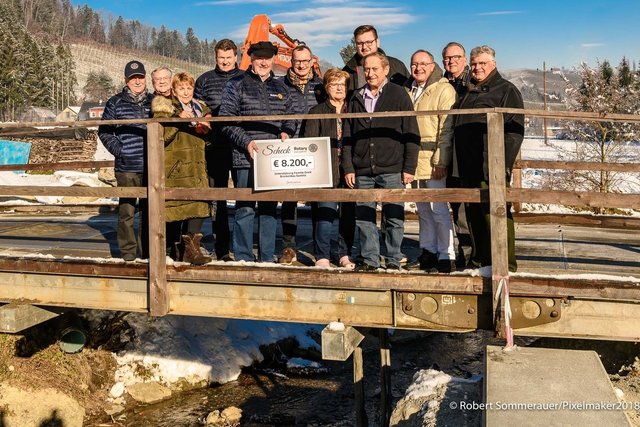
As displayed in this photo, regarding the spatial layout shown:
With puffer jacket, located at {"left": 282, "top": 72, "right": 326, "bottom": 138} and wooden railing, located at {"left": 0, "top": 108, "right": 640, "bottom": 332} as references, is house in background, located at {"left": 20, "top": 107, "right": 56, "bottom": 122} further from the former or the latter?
wooden railing, located at {"left": 0, "top": 108, "right": 640, "bottom": 332}

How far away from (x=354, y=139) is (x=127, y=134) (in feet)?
7.60

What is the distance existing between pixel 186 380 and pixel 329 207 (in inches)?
189

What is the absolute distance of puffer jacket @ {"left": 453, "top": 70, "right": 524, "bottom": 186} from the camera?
564cm

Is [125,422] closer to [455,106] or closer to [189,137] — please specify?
[189,137]

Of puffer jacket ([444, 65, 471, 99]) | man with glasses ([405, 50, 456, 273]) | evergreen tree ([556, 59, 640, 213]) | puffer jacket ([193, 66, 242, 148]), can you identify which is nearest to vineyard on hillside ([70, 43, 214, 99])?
evergreen tree ([556, 59, 640, 213])

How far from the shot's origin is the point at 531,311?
5348mm

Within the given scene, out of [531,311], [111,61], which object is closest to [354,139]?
[531,311]

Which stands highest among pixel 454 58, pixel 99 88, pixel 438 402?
pixel 99 88

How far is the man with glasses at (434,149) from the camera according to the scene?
614 cm

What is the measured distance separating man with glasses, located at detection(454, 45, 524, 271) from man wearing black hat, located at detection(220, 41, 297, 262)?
1.69 metres

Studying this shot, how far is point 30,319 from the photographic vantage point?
6.82m

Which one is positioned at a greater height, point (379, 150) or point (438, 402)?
point (379, 150)

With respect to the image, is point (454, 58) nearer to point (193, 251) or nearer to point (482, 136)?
point (482, 136)

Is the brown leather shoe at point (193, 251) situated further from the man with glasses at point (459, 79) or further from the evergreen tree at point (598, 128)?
the evergreen tree at point (598, 128)
